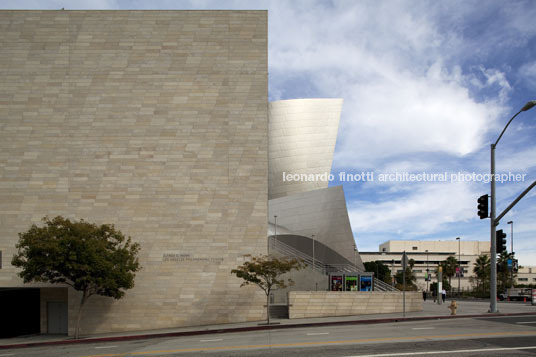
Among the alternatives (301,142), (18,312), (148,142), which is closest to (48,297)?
(18,312)

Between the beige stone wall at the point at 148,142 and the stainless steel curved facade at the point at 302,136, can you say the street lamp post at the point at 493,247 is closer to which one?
the beige stone wall at the point at 148,142

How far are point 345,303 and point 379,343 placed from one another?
10.4 metres

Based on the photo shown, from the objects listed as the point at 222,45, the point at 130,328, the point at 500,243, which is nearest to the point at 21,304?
the point at 130,328

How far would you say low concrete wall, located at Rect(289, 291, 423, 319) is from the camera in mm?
22828

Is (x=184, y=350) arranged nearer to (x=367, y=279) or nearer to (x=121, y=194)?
(x=121, y=194)

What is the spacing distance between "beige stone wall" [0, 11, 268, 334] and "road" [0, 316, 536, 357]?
802cm

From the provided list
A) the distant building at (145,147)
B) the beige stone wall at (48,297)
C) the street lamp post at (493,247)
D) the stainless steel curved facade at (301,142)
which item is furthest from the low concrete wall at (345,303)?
the stainless steel curved facade at (301,142)

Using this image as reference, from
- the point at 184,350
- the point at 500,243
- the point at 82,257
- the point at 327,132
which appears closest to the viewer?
the point at 184,350

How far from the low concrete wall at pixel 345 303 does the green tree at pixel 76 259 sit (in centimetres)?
845

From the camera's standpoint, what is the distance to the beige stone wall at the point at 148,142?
23766 mm

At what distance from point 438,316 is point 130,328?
1539 cm

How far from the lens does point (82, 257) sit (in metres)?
20.5

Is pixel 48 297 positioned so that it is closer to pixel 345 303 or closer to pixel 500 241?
pixel 345 303

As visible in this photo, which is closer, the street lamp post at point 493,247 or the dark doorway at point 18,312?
the street lamp post at point 493,247
